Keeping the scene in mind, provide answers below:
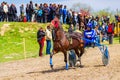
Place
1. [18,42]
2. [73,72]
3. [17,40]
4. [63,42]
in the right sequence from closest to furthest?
[73,72] < [63,42] < [18,42] < [17,40]

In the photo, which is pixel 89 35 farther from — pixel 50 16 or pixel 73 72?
pixel 50 16

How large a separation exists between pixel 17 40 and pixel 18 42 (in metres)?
0.75

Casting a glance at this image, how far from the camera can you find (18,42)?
1235 inches

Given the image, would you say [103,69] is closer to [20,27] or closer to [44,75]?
[44,75]

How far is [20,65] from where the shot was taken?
71.3 ft

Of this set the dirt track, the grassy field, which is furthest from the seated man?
the grassy field

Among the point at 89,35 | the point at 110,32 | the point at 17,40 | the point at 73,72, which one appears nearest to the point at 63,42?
the point at 73,72

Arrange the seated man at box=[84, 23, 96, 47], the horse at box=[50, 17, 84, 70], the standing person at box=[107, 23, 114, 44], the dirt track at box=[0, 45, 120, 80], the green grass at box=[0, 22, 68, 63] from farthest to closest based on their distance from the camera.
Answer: the standing person at box=[107, 23, 114, 44] < the green grass at box=[0, 22, 68, 63] < the seated man at box=[84, 23, 96, 47] < the horse at box=[50, 17, 84, 70] < the dirt track at box=[0, 45, 120, 80]

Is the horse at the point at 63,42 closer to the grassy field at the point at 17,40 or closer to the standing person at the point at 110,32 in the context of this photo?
the grassy field at the point at 17,40

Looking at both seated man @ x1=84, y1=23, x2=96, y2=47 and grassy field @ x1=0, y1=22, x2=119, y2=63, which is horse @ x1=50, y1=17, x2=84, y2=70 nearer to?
seated man @ x1=84, y1=23, x2=96, y2=47

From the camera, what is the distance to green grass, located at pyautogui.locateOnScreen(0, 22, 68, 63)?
27391mm

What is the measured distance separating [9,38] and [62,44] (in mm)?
16235

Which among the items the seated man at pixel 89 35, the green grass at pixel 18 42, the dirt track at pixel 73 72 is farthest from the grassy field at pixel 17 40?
the seated man at pixel 89 35

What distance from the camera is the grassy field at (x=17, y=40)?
27.4 meters
